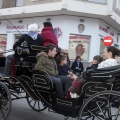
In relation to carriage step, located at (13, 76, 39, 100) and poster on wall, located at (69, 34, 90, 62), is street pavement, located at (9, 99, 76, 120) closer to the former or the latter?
carriage step, located at (13, 76, 39, 100)

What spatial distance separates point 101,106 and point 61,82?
1002 mm

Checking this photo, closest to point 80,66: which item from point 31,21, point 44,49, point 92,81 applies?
point 31,21

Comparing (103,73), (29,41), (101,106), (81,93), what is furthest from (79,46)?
(103,73)

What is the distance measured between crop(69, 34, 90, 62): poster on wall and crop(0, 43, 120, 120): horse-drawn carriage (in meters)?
12.3

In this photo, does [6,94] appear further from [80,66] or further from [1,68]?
[80,66]

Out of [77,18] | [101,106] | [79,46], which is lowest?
[101,106]

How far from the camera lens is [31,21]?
61.2ft

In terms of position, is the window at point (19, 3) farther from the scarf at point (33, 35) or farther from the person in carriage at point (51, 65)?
the person in carriage at point (51, 65)

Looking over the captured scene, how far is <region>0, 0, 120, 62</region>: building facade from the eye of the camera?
53.8 ft

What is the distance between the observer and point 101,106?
4.06m

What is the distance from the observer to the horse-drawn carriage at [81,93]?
388cm

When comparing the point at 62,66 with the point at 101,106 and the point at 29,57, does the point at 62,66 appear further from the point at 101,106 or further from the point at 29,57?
the point at 101,106

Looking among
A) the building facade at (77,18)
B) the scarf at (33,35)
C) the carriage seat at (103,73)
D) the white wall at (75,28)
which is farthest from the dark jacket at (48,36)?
the white wall at (75,28)

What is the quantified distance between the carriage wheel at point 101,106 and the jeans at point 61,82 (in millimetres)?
747
